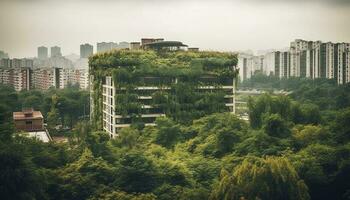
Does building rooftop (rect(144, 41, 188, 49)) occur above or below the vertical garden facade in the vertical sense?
above

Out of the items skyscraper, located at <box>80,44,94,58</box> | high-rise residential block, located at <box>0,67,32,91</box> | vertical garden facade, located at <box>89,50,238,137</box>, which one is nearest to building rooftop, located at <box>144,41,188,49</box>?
vertical garden facade, located at <box>89,50,238,137</box>

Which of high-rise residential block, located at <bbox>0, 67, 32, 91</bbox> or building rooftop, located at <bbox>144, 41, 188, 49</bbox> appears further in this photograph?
high-rise residential block, located at <bbox>0, 67, 32, 91</bbox>

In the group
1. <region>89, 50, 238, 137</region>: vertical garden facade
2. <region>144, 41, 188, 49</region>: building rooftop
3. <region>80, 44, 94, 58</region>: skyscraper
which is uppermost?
<region>80, 44, 94, 58</region>: skyscraper

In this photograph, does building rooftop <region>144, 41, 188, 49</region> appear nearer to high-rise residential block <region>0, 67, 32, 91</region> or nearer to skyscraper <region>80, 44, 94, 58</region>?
high-rise residential block <region>0, 67, 32, 91</region>

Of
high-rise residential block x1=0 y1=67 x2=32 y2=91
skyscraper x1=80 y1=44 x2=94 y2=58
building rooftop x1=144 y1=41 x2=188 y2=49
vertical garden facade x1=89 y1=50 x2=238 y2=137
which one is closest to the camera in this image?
vertical garden facade x1=89 y1=50 x2=238 y2=137

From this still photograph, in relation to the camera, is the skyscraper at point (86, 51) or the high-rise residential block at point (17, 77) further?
the skyscraper at point (86, 51)

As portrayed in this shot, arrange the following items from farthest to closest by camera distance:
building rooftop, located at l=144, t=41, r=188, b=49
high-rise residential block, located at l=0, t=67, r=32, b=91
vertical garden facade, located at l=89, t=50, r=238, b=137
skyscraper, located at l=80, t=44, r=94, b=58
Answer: skyscraper, located at l=80, t=44, r=94, b=58 → high-rise residential block, located at l=0, t=67, r=32, b=91 → building rooftop, located at l=144, t=41, r=188, b=49 → vertical garden facade, located at l=89, t=50, r=238, b=137

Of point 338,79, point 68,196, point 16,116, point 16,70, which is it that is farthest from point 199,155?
point 16,70

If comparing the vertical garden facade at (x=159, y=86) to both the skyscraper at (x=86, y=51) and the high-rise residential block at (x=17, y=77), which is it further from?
the skyscraper at (x=86, y=51)

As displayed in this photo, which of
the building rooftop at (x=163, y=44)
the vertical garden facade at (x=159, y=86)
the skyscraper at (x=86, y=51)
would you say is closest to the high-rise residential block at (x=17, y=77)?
the skyscraper at (x=86, y=51)
